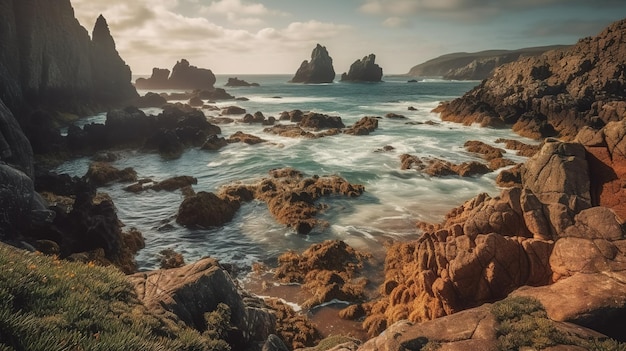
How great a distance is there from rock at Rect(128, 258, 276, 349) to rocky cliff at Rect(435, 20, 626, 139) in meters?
48.2

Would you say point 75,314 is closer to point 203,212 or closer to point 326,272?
point 326,272

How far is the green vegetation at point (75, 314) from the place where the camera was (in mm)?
5592

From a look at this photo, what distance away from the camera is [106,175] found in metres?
31.5

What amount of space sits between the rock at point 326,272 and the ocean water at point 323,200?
1.30 meters

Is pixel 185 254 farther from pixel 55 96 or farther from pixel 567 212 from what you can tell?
pixel 55 96

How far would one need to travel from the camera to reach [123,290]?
9125mm

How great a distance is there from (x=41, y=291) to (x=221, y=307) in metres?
4.54

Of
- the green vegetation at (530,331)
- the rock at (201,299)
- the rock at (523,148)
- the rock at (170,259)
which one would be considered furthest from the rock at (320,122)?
the green vegetation at (530,331)

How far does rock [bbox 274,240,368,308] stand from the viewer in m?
15.3

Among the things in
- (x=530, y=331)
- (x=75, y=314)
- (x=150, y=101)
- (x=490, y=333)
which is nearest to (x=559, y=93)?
(x=530, y=331)

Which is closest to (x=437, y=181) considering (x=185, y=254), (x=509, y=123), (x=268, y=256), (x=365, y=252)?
(x=365, y=252)

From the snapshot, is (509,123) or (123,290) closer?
(123,290)

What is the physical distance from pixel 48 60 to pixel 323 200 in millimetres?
60077

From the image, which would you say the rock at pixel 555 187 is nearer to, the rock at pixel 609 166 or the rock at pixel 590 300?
the rock at pixel 609 166
